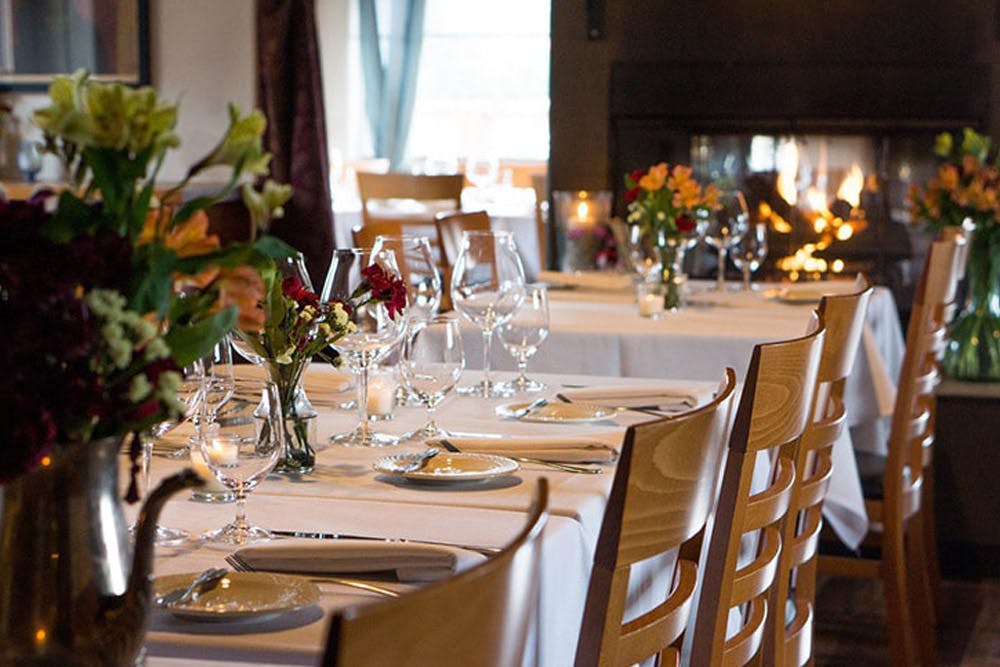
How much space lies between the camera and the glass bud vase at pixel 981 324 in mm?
4637

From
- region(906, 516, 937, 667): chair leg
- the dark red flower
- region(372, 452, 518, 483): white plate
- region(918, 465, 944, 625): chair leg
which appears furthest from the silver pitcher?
region(918, 465, 944, 625): chair leg

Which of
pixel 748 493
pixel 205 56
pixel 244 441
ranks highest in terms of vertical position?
pixel 205 56

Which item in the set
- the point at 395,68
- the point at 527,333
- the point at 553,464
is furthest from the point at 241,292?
the point at 395,68

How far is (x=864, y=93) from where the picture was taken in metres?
6.32

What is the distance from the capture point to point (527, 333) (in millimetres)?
2760

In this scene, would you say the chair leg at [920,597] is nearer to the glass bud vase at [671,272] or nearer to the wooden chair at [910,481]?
the wooden chair at [910,481]

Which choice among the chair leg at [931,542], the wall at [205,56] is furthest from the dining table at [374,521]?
the wall at [205,56]

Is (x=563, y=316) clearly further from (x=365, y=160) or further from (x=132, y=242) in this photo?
(x=365, y=160)

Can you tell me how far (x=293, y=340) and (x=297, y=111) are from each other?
4.95 meters

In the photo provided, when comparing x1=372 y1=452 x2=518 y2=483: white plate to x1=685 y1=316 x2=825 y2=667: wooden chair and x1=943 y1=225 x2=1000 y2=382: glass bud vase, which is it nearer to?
x1=685 y1=316 x2=825 y2=667: wooden chair

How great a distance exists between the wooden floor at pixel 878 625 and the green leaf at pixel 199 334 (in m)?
2.89

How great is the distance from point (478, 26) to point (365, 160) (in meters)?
1.35

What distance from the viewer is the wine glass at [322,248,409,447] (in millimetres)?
2215

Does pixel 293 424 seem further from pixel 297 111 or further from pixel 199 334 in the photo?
pixel 297 111
